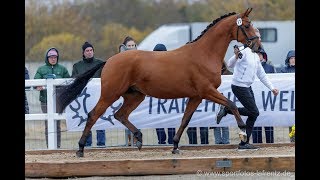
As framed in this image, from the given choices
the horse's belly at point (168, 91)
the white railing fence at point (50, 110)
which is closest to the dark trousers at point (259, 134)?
the horse's belly at point (168, 91)

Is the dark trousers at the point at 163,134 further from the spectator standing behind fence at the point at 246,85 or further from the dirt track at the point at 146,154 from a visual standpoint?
the spectator standing behind fence at the point at 246,85

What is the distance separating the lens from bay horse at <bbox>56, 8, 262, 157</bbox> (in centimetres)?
1302

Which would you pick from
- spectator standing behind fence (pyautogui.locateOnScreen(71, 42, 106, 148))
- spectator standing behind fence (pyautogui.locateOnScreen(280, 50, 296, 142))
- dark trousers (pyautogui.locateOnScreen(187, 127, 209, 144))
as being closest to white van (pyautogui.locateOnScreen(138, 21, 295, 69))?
spectator standing behind fence (pyautogui.locateOnScreen(280, 50, 296, 142))

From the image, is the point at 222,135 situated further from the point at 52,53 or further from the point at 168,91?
the point at 52,53

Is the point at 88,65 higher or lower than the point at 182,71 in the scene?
higher

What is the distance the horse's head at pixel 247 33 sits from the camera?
1302 cm

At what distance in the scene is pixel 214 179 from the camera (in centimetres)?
1198

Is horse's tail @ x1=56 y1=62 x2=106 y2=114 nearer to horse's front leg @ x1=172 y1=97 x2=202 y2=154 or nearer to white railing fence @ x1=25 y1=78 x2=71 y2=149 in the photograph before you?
white railing fence @ x1=25 y1=78 x2=71 y2=149

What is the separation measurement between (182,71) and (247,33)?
1100 mm

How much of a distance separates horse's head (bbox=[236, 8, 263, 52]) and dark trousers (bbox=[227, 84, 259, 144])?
714mm

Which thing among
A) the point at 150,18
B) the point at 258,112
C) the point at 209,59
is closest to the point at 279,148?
the point at 258,112

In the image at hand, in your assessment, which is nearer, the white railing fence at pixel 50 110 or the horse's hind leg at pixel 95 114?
the horse's hind leg at pixel 95 114

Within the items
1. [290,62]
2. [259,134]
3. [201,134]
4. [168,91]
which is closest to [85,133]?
[168,91]

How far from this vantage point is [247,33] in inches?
514
